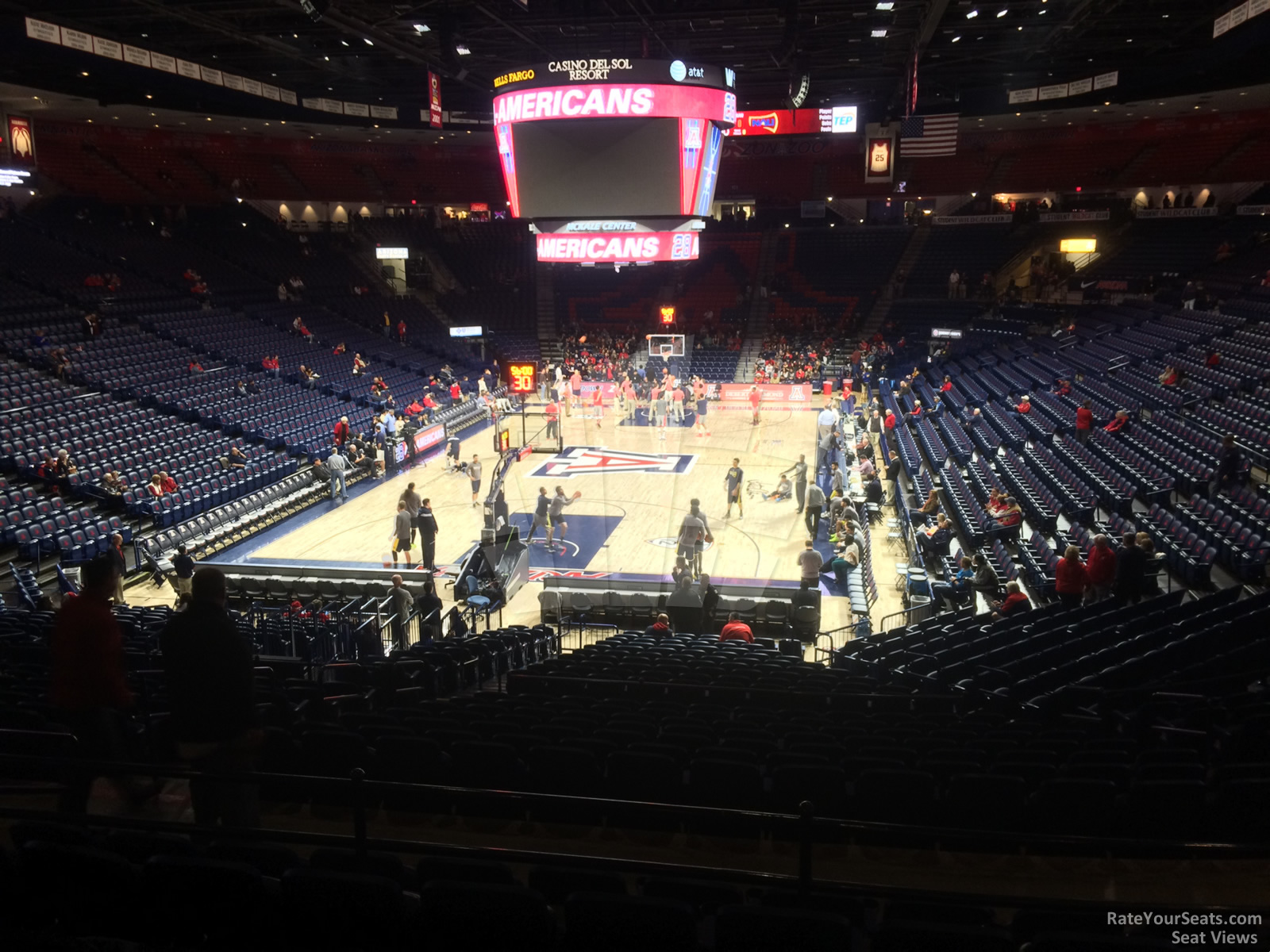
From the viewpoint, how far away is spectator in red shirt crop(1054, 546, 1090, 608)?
11.5m

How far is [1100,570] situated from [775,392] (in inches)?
959

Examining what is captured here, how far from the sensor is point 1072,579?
37.9 feet

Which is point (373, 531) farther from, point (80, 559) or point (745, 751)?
point (745, 751)

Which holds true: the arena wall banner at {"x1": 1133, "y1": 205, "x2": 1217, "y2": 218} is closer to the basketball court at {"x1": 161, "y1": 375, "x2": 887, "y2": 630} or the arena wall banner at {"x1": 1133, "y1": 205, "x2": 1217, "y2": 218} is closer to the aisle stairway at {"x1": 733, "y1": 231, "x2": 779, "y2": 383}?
the aisle stairway at {"x1": 733, "y1": 231, "x2": 779, "y2": 383}

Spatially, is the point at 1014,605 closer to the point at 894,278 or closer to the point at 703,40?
the point at 703,40

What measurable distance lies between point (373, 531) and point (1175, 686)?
53.6ft

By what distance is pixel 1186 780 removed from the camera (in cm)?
499

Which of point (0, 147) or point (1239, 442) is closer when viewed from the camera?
point (1239, 442)

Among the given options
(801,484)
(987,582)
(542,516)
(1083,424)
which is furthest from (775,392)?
(987,582)

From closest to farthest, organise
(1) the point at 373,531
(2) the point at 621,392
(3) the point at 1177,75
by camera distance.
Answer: (1) the point at 373,531 < (3) the point at 1177,75 < (2) the point at 621,392

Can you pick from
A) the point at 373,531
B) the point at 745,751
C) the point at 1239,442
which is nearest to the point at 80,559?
the point at 373,531

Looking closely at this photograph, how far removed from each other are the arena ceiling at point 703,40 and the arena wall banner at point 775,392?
34.7 ft

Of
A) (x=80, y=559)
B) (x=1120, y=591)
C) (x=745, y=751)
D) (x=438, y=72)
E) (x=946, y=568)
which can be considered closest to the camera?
(x=745, y=751)

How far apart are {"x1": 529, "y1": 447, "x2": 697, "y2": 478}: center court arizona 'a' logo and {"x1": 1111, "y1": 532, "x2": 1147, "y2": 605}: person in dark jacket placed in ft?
46.4
